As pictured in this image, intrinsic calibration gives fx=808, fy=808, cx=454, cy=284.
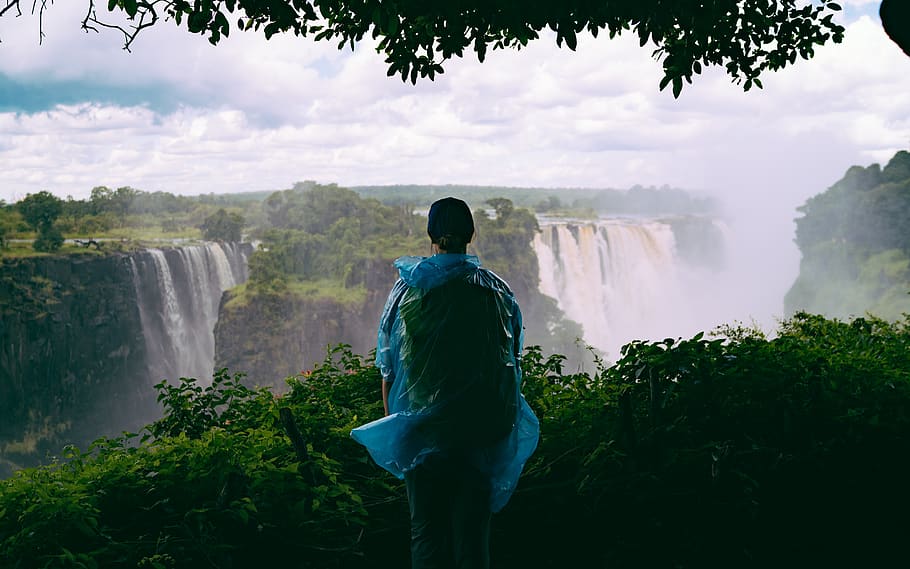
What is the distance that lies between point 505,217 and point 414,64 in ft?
129

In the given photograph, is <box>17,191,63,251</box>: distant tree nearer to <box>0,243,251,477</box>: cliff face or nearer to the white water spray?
<box>0,243,251,477</box>: cliff face

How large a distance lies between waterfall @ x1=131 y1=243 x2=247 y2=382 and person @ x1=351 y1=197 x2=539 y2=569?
35.0 metres

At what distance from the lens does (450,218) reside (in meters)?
2.35

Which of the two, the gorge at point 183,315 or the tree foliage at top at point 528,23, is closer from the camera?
the tree foliage at top at point 528,23

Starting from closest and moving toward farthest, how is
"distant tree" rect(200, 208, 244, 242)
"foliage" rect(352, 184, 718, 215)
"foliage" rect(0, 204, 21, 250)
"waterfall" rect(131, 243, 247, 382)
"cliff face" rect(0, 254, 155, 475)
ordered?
"cliff face" rect(0, 254, 155, 475), "foliage" rect(0, 204, 21, 250), "waterfall" rect(131, 243, 247, 382), "distant tree" rect(200, 208, 244, 242), "foliage" rect(352, 184, 718, 215)

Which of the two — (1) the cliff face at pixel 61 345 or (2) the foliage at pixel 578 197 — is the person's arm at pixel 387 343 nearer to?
(1) the cliff face at pixel 61 345

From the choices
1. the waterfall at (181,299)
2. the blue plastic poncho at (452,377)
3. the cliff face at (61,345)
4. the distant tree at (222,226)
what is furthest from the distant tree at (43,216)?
the blue plastic poncho at (452,377)

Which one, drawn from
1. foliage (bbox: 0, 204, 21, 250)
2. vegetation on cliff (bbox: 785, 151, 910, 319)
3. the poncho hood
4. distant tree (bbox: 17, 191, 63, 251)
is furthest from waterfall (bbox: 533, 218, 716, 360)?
the poncho hood

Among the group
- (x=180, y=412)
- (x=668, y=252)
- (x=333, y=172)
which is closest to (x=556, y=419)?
(x=180, y=412)

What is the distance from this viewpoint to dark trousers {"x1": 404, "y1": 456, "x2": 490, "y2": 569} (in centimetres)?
221

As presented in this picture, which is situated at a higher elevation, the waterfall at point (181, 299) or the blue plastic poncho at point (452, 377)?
the blue plastic poncho at point (452, 377)

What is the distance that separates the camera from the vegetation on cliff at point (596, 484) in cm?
261

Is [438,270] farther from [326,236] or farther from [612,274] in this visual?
[326,236]

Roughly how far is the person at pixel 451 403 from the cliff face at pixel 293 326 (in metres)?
34.5
